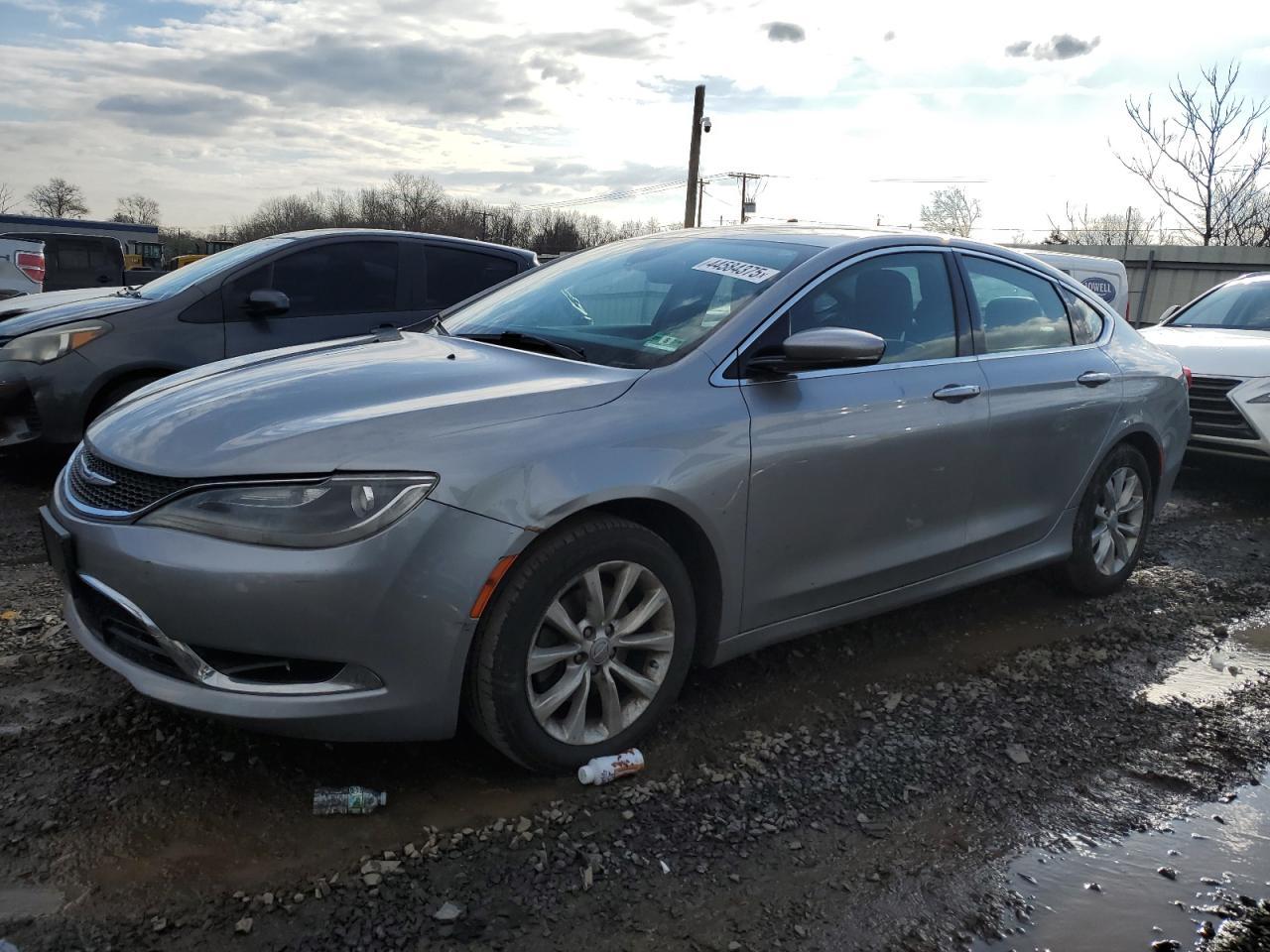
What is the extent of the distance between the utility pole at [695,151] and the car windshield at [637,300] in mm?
22239

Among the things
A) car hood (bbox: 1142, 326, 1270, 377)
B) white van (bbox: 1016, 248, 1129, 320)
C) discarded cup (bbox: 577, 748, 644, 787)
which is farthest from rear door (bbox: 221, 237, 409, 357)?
white van (bbox: 1016, 248, 1129, 320)

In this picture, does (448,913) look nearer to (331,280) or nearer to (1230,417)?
(331,280)

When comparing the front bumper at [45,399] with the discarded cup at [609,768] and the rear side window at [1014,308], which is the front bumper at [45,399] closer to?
the discarded cup at [609,768]

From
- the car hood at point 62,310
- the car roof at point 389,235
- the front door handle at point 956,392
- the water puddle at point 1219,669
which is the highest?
the car roof at point 389,235

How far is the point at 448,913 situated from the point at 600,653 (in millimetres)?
825

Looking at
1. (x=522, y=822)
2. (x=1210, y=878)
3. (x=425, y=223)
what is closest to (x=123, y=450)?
(x=522, y=822)

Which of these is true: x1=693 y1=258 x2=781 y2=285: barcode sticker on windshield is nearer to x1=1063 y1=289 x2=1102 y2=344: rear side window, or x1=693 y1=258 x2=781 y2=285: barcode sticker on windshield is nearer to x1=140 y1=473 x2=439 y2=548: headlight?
x1=140 y1=473 x2=439 y2=548: headlight

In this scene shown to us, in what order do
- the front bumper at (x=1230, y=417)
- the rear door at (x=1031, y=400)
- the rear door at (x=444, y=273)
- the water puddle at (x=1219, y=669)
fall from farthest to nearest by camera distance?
the front bumper at (x=1230, y=417), the rear door at (x=444, y=273), the rear door at (x=1031, y=400), the water puddle at (x=1219, y=669)

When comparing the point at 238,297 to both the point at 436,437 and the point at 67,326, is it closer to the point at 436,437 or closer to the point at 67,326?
the point at 67,326

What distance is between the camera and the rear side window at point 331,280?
6383 millimetres

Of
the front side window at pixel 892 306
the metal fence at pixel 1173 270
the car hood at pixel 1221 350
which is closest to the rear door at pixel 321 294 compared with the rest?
the front side window at pixel 892 306

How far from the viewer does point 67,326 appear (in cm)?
588

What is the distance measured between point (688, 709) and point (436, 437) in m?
1.41

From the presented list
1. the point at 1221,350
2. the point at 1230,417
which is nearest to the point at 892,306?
the point at 1230,417
